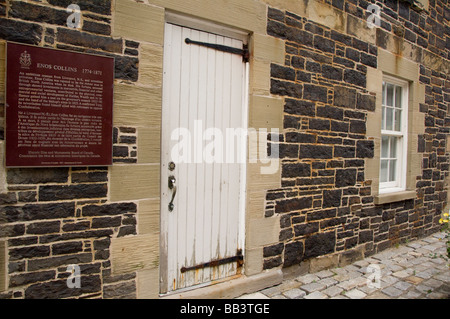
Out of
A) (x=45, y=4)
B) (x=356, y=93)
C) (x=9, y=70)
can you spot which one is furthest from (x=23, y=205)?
(x=356, y=93)

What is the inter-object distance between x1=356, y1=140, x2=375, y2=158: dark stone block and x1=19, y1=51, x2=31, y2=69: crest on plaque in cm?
421

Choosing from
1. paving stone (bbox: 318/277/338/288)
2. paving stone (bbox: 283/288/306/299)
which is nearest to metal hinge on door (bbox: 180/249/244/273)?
paving stone (bbox: 283/288/306/299)

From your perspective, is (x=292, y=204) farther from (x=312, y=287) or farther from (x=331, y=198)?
(x=312, y=287)

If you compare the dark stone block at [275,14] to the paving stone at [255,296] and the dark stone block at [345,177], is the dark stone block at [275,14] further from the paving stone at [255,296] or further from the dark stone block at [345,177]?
the paving stone at [255,296]

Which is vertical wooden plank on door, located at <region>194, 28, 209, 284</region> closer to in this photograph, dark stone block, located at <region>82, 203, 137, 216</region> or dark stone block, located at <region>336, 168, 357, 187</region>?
dark stone block, located at <region>82, 203, 137, 216</region>

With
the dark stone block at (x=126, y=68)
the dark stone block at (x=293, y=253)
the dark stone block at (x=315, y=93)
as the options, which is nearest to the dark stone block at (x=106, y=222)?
the dark stone block at (x=126, y=68)

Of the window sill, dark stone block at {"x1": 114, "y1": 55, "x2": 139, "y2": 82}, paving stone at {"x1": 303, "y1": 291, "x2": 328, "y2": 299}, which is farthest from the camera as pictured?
the window sill

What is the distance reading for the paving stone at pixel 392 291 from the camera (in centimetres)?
341

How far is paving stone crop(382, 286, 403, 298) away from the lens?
341 centimetres

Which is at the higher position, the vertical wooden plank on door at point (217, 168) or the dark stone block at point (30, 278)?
the vertical wooden plank on door at point (217, 168)

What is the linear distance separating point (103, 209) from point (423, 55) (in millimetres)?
6237

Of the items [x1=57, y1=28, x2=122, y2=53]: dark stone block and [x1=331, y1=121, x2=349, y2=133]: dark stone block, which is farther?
[x1=331, y1=121, x2=349, y2=133]: dark stone block

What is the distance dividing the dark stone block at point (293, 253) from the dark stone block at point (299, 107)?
170 centimetres

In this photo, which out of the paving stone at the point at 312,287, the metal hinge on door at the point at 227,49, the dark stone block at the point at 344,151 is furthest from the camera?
the dark stone block at the point at 344,151
